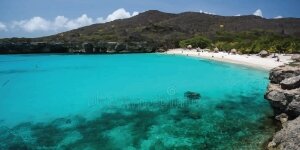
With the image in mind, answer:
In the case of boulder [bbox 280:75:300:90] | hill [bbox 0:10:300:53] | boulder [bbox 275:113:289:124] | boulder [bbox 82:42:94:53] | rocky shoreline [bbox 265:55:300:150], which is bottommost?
boulder [bbox 275:113:289:124]

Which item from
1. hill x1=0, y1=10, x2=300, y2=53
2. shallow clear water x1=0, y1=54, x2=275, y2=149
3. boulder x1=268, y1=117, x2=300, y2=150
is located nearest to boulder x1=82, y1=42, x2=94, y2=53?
hill x1=0, y1=10, x2=300, y2=53

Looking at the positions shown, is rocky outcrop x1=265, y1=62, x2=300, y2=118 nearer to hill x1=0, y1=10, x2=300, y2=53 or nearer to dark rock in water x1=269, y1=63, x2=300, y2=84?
dark rock in water x1=269, y1=63, x2=300, y2=84

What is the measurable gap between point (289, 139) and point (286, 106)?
17.5ft

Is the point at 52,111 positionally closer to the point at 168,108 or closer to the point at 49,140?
the point at 49,140

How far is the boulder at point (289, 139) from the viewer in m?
10.8

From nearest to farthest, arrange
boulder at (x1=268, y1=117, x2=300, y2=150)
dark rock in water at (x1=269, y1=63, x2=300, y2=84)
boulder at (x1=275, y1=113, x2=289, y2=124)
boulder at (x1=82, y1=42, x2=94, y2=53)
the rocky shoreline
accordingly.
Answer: boulder at (x1=268, y1=117, x2=300, y2=150), the rocky shoreline, boulder at (x1=275, y1=113, x2=289, y2=124), dark rock in water at (x1=269, y1=63, x2=300, y2=84), boulder at (x1=82, y1=42, x2=94, y2=53)

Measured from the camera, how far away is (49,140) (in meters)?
14.6

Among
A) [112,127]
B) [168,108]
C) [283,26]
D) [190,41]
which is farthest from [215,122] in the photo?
[283,26]

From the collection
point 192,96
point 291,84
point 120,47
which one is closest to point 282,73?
point 291,84

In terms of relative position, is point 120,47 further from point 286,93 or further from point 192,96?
point 286,93

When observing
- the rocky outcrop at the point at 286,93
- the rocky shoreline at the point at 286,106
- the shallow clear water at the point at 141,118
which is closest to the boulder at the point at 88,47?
the shallow clear water at the point at 141,118

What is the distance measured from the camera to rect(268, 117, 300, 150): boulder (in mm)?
10789

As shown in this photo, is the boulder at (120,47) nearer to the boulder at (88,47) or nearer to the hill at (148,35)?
the hill at (148,35)

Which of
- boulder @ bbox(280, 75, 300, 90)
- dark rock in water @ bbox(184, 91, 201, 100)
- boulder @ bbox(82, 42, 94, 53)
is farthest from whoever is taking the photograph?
boulder @ bbox(82, 42, 94, 53)
